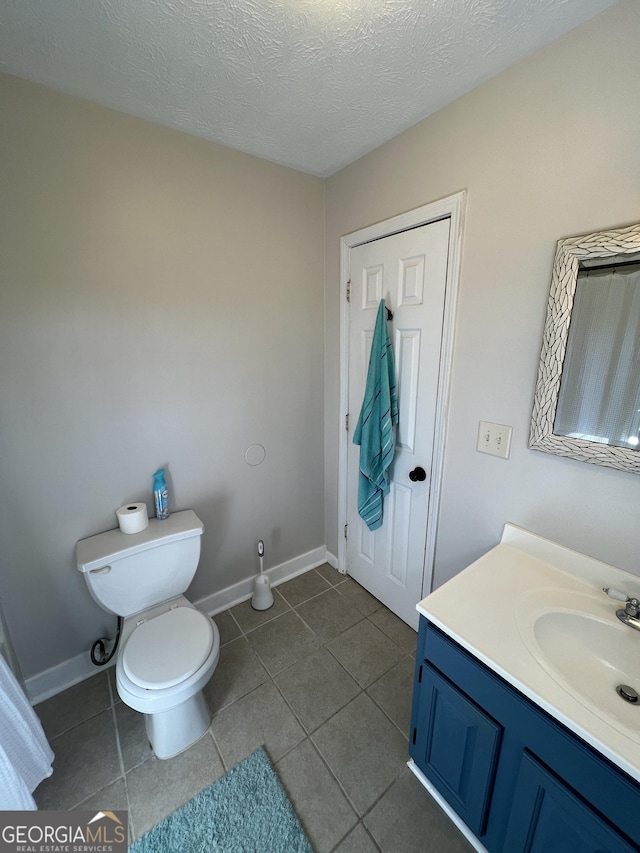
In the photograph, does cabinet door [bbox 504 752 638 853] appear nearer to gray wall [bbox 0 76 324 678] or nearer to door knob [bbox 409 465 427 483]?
door knob [bbox 409 465 427 483]

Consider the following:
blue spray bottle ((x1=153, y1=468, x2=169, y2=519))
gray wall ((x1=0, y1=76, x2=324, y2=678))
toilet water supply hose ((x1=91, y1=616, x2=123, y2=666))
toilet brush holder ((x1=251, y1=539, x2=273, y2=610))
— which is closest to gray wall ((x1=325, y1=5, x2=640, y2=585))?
gray wall ((x1=0, y1=76, x2=324, y2=678))

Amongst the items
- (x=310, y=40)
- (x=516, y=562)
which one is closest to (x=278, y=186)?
(x=310, y=40)

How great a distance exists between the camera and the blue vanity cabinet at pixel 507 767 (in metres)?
0.72

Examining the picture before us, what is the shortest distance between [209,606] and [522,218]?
2.38 m

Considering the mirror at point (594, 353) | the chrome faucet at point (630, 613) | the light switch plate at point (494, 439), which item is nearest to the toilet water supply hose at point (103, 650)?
the light switch plate at point (494, 439)

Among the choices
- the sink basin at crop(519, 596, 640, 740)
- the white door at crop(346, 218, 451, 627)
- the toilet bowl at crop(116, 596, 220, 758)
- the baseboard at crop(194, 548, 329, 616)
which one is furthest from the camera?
the baseboard at crop(194, 548, 329, 616)

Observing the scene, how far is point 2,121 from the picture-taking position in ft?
3.84

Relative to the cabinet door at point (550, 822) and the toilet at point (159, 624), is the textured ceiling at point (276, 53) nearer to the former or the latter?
the toilet at point (159, 624)

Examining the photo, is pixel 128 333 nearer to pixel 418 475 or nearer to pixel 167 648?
pixel 167 648

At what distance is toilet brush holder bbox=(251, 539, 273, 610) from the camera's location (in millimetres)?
2039

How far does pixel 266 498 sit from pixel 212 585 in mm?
586

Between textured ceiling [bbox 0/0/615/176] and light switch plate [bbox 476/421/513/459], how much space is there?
1.20 m

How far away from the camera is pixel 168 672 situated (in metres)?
1.24

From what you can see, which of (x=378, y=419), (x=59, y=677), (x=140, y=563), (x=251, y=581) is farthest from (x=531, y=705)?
(x=59, y=677)
